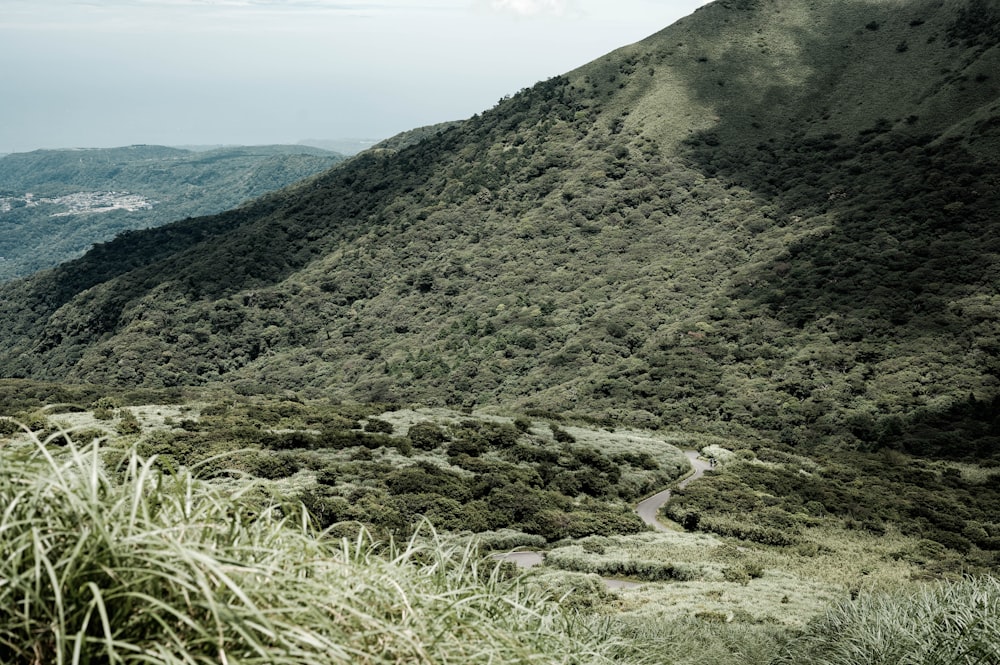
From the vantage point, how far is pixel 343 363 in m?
77.0

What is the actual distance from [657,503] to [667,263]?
46.5 meters

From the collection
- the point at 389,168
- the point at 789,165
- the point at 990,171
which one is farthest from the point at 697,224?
the point at 389,168

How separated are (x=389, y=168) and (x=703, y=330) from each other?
66512 mm

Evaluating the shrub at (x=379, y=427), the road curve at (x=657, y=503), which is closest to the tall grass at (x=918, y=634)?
the road curve at (x=657, y=503)

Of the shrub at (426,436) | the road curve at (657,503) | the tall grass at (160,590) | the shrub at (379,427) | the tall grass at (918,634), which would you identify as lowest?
the road curve at (657,503)

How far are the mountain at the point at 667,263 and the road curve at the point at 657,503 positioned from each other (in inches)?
559

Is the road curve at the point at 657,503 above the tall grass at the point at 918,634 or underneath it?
underneath

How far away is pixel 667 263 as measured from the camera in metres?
73.6

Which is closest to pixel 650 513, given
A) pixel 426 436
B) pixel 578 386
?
pixel 426 436

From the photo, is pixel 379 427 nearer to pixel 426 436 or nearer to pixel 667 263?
pixel 426 436

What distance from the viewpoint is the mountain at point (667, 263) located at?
51.9 meters

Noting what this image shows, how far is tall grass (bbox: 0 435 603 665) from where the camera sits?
8.46 feet

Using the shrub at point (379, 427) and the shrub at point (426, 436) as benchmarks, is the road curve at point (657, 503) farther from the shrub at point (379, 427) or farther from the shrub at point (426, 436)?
the shrub at point (379, 427)

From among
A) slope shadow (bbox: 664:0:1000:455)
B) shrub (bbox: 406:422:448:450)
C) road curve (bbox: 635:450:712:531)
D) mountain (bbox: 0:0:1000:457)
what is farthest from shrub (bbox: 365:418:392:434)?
slope shadow (bbox: 664:0:1000:455)
